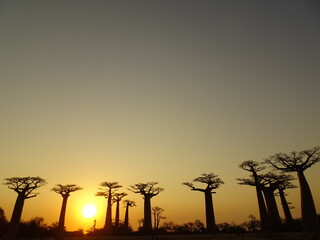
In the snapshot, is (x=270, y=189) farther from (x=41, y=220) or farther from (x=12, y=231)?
(x=41, y=220)

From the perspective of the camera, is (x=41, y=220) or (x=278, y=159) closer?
(x=278, y=159)

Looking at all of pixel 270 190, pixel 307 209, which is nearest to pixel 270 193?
pixel 270 190

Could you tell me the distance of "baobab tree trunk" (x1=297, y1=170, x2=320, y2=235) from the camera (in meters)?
16.1

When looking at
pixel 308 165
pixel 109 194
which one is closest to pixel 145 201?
pixel 109 194

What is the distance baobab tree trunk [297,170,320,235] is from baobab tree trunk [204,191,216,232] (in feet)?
41.4

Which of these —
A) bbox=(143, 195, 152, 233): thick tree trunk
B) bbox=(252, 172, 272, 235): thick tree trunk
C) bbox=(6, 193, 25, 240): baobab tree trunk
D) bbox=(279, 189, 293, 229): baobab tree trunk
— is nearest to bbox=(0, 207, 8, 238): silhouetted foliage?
bbox=(6, 193, 25, 240): baobab tree trunk

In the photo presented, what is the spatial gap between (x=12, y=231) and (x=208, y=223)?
2064cm

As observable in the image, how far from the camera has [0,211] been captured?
40844 millimetres

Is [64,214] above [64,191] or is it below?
below

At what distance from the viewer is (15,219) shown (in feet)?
85.5

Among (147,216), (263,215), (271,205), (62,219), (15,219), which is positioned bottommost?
(263,215)

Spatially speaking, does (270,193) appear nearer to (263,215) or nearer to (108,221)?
(263,215)

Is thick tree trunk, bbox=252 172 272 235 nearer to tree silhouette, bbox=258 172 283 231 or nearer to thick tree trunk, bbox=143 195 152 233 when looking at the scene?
tree silhouette, bbox=258 172 283 231

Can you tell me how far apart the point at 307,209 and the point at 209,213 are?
1354 centimetres
